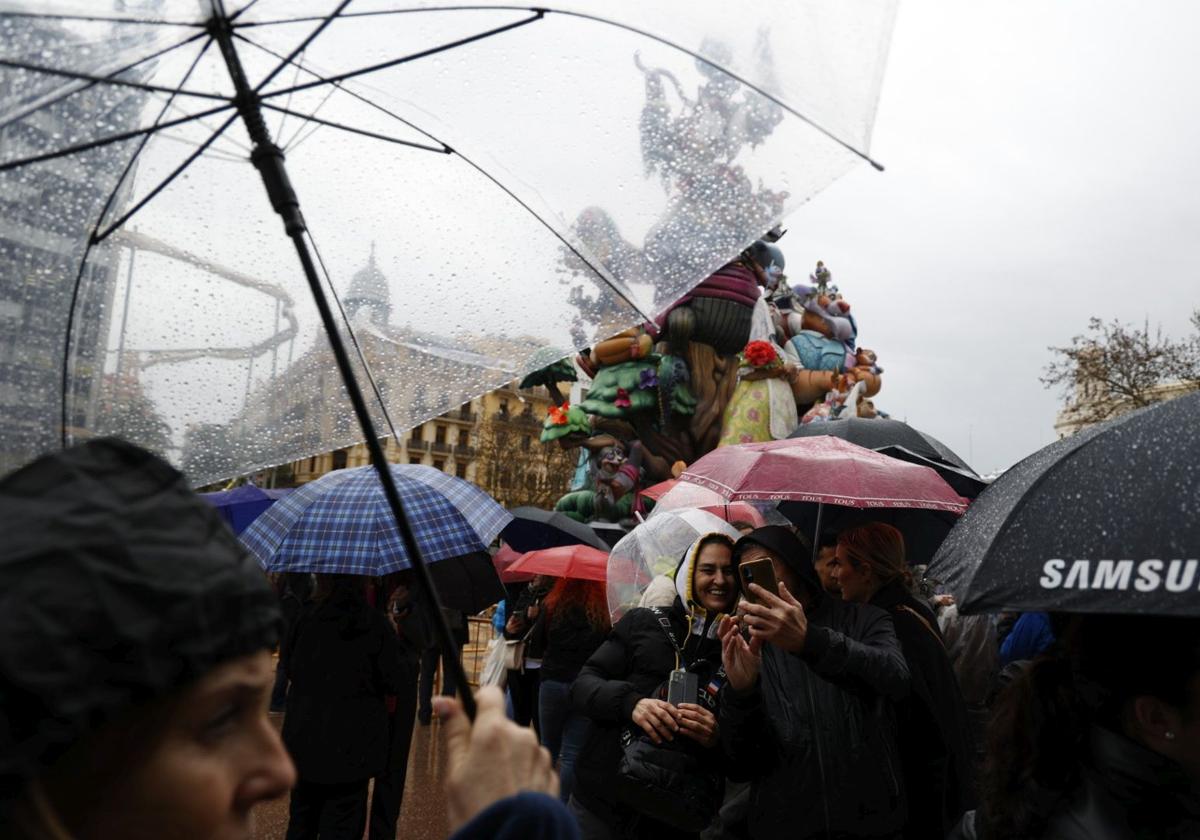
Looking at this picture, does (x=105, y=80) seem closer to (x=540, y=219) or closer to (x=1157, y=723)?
(x=540, y=219)

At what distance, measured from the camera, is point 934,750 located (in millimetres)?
3434

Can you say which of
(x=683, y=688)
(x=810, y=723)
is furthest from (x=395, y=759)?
(x=810, y=723)

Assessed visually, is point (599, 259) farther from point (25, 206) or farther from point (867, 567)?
point (867, 567)

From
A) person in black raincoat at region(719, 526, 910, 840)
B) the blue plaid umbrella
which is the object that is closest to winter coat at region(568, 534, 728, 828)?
person in black raincoat at region(719, 526, 910, 840)

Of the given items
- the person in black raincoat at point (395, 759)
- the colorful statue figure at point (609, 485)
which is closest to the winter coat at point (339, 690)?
the person in black raincoat at point (395, 759)

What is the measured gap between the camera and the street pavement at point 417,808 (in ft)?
22.0

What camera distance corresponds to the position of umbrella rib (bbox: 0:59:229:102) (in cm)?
202

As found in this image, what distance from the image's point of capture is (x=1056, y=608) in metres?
1.79

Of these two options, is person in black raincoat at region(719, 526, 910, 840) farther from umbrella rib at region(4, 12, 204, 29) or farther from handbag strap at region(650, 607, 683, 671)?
umbrella rib at region(4, 12, 204, 29)

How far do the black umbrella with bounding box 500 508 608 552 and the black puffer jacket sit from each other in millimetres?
4674

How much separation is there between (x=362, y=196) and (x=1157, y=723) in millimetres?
2261

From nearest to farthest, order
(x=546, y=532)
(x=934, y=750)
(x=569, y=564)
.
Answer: (x=934, y=750) < (x=569, y=564) < (x=546, y=532)

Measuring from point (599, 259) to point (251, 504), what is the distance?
7.15 metres

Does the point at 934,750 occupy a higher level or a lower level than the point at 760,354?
lower
